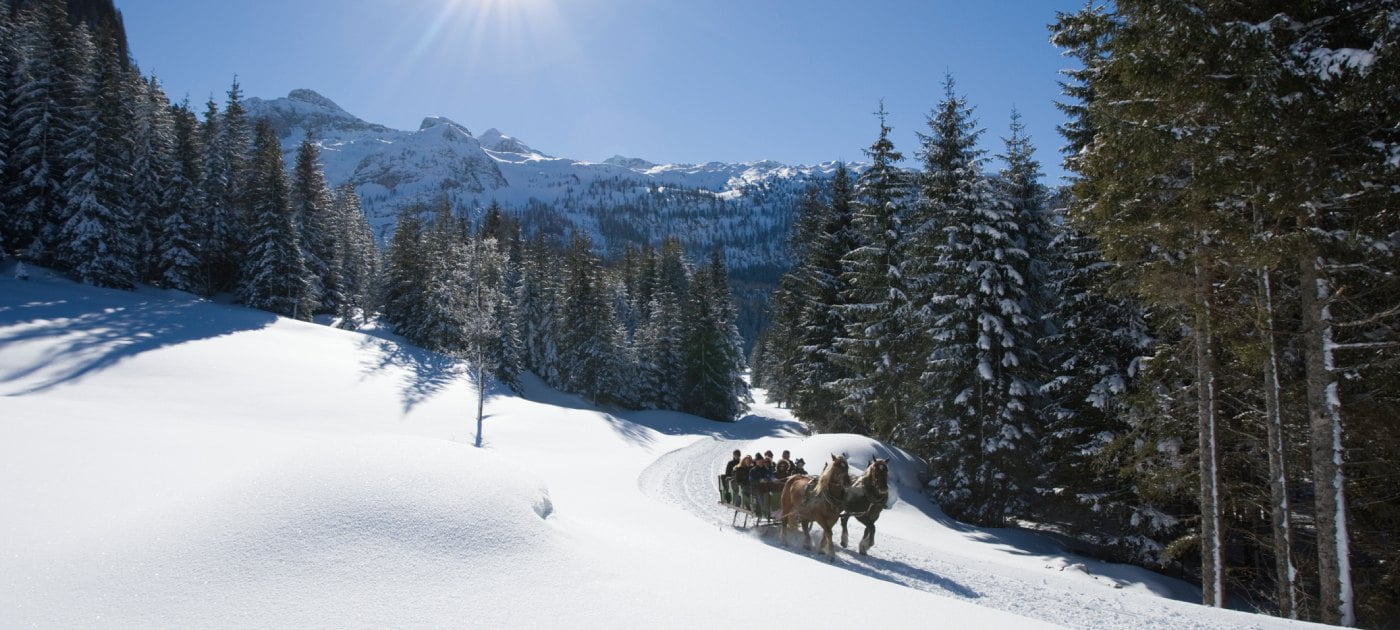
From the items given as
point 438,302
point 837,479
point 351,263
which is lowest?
point 837,479

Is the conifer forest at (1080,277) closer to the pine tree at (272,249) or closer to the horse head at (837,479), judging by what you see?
the pine tree at (272,249)

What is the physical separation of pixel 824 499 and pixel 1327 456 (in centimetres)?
714

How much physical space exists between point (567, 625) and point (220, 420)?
72.4 feet

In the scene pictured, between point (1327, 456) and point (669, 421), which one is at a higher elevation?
point (1327, 456)

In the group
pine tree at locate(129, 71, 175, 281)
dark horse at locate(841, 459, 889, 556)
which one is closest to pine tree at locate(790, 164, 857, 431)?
dark horse at locate(841, 459, 889, 556)

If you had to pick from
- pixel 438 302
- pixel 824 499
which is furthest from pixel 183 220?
pixel 824 499

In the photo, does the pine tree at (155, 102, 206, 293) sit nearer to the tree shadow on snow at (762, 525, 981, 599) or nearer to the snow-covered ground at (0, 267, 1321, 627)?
the snow-covered ground at (0, 267, 1321, 627)

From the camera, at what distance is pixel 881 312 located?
2419 cm

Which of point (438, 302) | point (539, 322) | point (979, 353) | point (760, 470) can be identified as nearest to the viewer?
point (760, 470)

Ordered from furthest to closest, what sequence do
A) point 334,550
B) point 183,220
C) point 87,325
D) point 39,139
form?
point 183,220 → point 39,139 → point 87,325 → point 334,550

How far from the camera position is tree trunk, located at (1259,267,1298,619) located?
9672 mm

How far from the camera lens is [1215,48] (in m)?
8.80

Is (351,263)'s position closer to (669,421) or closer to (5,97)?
(5,97)

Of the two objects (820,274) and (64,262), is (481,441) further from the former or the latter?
(64,262)
